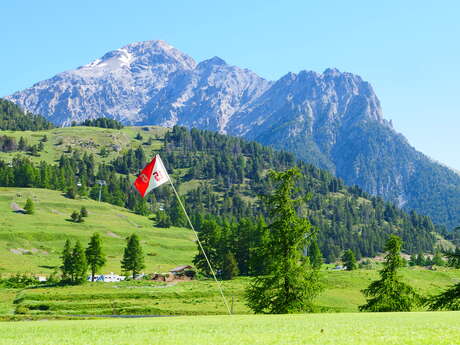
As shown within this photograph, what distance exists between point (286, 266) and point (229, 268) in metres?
90.9

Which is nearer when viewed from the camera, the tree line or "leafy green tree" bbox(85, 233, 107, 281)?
the tree line

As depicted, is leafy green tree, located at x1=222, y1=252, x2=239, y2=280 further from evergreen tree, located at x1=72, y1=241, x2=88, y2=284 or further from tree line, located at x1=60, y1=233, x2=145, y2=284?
evergreen tree, located at x1=72, y1=241, x2=88, y2=284

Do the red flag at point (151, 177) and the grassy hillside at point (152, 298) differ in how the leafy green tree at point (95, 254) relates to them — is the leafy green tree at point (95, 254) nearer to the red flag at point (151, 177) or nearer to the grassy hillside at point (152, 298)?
the grassy hillside at point (152, 298)

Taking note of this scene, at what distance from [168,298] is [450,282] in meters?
86.8

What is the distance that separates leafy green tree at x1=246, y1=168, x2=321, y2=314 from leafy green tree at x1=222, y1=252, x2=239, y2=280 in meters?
86.8

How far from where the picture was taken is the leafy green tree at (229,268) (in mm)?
135750

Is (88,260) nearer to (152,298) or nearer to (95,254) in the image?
(95,254)

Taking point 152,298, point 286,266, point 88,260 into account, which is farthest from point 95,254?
point 286,266

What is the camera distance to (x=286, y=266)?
4700 centimetres

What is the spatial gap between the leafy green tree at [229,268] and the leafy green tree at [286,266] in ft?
285

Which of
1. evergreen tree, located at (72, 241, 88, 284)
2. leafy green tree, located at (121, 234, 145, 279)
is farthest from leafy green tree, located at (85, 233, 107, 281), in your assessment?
leafy green tree, located at (121, 234, 145, 279)

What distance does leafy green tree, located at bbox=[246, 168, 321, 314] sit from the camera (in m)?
46.8

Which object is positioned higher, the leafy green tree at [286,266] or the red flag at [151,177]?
the red flag at [151,177]

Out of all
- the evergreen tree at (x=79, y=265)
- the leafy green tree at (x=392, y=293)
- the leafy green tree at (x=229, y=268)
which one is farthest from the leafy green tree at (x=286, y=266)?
the leafy green tree at (x=229, y=268)
